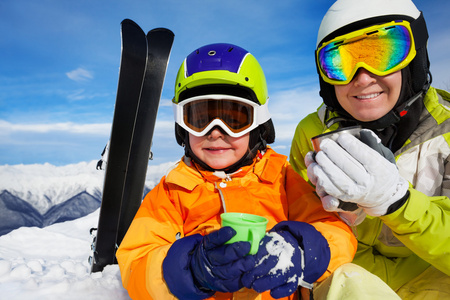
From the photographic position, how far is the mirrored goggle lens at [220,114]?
204 cm

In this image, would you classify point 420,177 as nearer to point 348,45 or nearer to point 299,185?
point 299,185

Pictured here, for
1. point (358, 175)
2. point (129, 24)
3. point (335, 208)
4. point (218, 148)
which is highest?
point (129, 24)

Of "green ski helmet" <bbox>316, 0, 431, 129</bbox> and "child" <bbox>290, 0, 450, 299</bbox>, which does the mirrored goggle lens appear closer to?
"child" <bbox>290, 0, 450, 299</bbox>

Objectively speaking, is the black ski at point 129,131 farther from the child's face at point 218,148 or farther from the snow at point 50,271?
the child's face at point 218,148

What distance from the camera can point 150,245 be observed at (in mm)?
1805

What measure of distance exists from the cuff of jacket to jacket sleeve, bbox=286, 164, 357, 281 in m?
0.68

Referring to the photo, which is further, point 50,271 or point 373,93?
point 50,271

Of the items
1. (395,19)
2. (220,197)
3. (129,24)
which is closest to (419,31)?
(395,19)

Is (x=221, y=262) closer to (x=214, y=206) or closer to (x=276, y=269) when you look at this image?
(x=276, y=269)

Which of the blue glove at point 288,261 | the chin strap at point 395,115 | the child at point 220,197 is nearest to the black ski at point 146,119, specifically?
the child at point 220,197

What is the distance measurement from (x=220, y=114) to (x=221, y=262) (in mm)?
976

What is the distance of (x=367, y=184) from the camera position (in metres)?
1.44

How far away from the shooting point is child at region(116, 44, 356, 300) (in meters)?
1.55

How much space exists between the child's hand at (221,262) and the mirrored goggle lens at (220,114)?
2.76 ft
